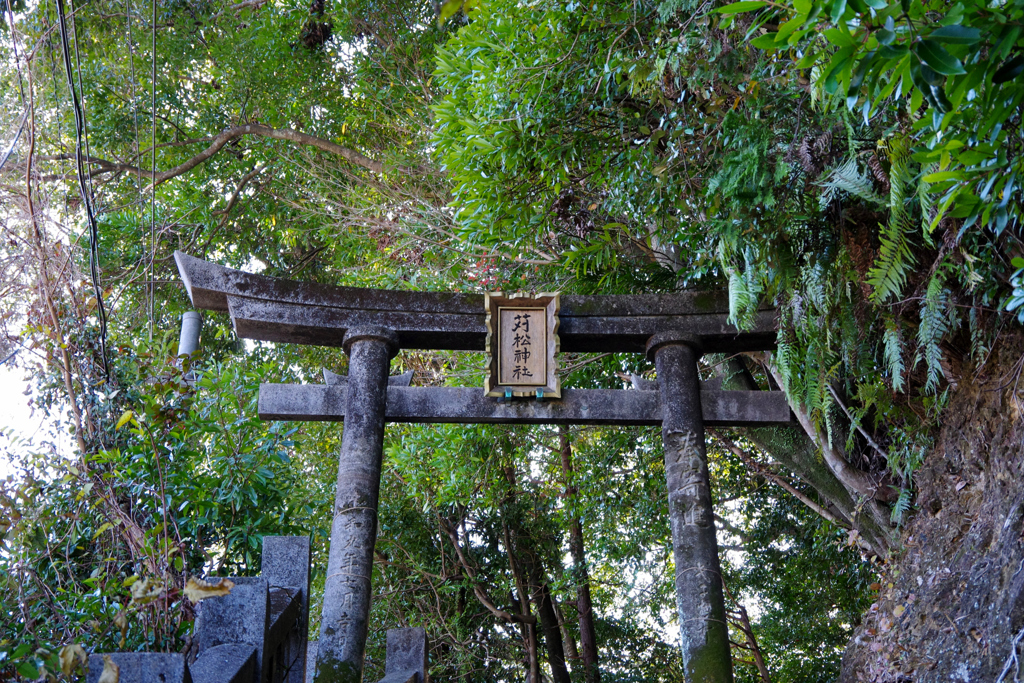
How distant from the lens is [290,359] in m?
11.2

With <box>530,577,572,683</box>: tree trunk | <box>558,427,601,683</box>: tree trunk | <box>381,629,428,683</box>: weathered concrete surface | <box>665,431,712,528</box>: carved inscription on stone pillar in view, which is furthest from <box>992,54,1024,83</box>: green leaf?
<box>530,577,572,683</box>: tree trunk

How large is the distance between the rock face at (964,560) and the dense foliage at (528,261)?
0.66 ft

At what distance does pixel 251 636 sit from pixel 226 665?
0.62 ft

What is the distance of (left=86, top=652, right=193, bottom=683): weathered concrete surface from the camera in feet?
9.39

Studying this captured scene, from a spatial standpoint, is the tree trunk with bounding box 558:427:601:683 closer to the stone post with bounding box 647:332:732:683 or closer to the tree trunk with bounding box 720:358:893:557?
the tree trunk with bounding box 720:358:893:557

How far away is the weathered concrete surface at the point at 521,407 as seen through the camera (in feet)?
16.8

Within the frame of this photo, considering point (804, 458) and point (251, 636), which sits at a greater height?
point (804, 458)

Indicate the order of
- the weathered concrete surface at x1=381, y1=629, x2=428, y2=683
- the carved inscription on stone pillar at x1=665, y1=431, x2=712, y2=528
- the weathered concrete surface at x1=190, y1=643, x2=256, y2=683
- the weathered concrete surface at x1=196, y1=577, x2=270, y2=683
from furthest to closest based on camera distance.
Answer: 1. the weathered concrete surface at x1=381, y1=629, x2=428, y2=683
2. the carved inscription on stone pillar at x1=665, y1=431, x2=712, y2=528
3. the weathered concrete surface at x1=196, y1=577, x2=270, y2=683
4. the weathered concrete surface at x1=190, y1=643, x2=256, y2=683

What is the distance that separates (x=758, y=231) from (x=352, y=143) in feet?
24.6

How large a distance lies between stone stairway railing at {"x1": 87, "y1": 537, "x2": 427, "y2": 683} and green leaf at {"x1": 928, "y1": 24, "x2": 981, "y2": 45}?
3240mm

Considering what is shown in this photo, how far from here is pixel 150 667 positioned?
9.46ft

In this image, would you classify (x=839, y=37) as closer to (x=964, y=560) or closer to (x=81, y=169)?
(x=964, y=560)

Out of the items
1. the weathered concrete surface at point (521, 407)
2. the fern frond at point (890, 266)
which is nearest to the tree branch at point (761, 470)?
the weathered concrete surface at point (521, 407)

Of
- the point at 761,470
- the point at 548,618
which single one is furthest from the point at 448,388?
the point at 548,618
